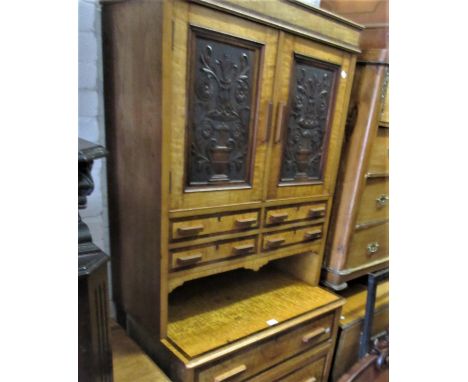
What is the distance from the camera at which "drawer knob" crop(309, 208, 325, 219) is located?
1.24 meters

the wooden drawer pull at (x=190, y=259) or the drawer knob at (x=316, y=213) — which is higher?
the drawer knob at (x=316, y=213)

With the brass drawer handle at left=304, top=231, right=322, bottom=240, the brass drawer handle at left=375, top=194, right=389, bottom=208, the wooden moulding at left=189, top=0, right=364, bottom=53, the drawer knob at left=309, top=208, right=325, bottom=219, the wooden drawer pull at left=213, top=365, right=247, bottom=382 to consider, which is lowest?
the wooden drawer pull at left=213, top=365, right=247, bottom=382

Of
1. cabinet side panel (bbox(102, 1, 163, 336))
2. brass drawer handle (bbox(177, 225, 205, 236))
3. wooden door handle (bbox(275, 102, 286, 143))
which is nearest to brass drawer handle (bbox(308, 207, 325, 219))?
wooden door handle (bbox(275, 102, 286, 143))

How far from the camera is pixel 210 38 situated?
0.85 metres

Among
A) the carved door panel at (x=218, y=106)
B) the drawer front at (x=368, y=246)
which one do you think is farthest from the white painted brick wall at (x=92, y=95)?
the drawer front at (x=368, y=246)

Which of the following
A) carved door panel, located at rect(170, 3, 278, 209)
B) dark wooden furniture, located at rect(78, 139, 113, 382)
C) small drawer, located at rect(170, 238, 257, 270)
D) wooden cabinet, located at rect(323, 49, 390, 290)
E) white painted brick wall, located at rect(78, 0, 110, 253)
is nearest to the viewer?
dark wooden furniture, located at rect(78, 139, 113, 382)

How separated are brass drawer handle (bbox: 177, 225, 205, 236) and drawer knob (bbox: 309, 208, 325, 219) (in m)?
0.47

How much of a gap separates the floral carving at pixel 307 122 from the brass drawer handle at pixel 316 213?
119 mm

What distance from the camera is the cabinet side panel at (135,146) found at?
0.84 m

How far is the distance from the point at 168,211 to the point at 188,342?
40 cm

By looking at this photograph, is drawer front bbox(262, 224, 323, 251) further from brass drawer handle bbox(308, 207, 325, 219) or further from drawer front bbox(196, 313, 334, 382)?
drawer front bbox(196, 313, 334, 382)

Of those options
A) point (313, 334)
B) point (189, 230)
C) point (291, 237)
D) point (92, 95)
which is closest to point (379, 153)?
point (291, 237)

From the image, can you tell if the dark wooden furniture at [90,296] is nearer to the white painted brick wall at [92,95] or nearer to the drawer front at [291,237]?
the white painted brick wall at [92,95]

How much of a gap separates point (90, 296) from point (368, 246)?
3.99 feet
